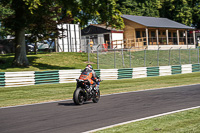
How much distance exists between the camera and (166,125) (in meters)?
7.07

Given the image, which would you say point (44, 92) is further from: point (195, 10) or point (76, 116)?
point (195, 10)

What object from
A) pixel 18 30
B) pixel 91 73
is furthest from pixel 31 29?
pixel 91 73

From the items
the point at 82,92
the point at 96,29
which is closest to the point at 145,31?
the point at 96,29

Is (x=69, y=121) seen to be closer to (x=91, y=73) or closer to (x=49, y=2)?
(x=91, y=73)

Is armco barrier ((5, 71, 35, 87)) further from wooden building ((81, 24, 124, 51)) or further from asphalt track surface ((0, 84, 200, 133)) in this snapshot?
wooden building ((81, 24, 124, 51))

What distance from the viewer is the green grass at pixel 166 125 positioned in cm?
656

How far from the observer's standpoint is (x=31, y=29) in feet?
92.8

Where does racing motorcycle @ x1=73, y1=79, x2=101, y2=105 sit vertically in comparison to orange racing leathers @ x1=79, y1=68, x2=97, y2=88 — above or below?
below

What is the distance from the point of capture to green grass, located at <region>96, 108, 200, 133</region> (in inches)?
258

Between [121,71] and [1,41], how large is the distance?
21.2m

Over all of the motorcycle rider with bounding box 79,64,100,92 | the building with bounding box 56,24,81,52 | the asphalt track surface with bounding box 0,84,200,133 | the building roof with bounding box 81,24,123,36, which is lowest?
the asphalt track surface with bounding box 0,84,200,133

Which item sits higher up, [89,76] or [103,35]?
[103,35]

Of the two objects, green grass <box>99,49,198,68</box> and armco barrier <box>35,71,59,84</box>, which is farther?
green grass <box>99,49,198,68</box>

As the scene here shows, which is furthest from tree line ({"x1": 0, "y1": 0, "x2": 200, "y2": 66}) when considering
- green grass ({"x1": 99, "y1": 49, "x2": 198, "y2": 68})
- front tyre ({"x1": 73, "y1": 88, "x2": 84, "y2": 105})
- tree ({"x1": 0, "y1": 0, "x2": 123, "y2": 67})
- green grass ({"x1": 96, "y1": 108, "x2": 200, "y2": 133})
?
green grass ({"x1": 96, "y1": 108, "x2": 200, "y2": 133})
